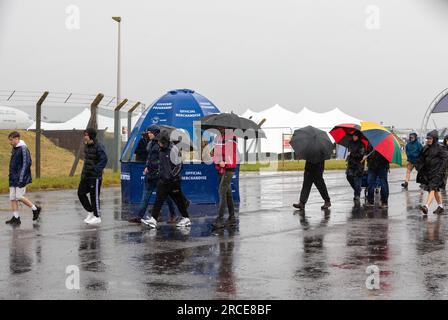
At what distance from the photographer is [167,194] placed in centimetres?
1128

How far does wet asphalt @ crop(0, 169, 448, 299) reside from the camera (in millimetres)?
6676

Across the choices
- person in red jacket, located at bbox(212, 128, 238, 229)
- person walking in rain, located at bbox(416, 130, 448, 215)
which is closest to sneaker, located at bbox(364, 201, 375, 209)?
person walking in rain, located at bbox(416, 130, 448, 215)

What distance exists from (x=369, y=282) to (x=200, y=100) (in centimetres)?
838

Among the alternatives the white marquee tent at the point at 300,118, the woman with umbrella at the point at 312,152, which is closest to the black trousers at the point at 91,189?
the woman with umbrella at the point at 312,152

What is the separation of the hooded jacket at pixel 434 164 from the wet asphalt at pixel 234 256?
2.13 ft

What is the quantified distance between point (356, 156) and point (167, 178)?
5585 millimetres

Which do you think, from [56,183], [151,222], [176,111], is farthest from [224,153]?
[56,183]

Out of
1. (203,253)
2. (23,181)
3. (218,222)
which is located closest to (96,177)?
(23,181)

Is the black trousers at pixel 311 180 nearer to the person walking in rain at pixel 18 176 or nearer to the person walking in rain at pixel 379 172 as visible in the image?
the person walking in rain at pixel 379 172

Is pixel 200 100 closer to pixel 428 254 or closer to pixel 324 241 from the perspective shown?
pixel 324 241

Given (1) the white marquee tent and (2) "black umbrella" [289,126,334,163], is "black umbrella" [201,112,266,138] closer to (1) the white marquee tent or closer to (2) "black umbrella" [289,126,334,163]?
(2) "black umbrella" [289,126,334,163]
